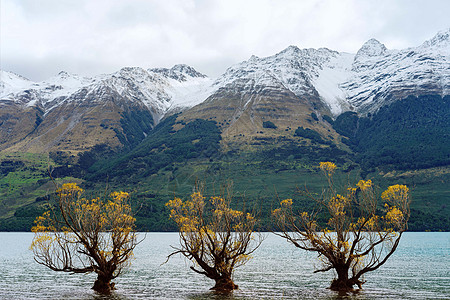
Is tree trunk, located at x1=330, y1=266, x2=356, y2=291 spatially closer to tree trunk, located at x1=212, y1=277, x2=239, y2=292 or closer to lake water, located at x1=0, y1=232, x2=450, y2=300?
lake water, located at x1=0, y1=232, x2=450, y2=300

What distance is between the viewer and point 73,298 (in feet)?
152

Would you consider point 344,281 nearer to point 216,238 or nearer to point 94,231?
point 216,238

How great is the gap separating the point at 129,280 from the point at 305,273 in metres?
28.0

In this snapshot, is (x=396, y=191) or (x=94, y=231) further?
(x=94, y=231)

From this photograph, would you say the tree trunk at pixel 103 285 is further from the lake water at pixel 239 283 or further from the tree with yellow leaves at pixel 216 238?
the tree with yellow leaves at pixel 216 238

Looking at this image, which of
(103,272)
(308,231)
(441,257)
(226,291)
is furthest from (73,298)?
(441,257)

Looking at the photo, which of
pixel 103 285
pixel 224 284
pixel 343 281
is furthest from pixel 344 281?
pixel 103 285

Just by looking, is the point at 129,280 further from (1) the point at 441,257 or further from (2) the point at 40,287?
(1) the point at 441,257

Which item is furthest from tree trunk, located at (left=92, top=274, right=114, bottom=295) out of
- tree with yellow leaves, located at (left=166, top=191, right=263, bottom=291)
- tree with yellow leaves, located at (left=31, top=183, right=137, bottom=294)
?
tree with yellow leaves, located at (left=166, top=191, right=263, bottom=291)

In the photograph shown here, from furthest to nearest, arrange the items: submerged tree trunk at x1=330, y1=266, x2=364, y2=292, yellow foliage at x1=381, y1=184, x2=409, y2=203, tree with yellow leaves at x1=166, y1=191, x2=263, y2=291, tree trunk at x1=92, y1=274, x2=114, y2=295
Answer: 1. tree trunk at x1=92, y1=274, x2=114, y2=295
2. submerged tree trunk at x1=330, y1=266, x2=364, y2=292
3. tree with yellow leaves at x1=166, y1=191, x2=263, y2=291
4. yellow foliage at x1=381, y1=184, x2=409, y2=203

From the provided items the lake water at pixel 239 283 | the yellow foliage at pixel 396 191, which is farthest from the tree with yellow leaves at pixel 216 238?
the yellow foliage at pixel 396 191

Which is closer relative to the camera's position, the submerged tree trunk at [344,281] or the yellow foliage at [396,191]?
the yellow foliage at [396,191]

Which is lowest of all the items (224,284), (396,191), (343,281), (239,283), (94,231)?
(239,283)

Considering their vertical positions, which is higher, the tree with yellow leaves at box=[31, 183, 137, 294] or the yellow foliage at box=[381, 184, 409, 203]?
the yellow foliage at box=[381, 184, 409, 203]
